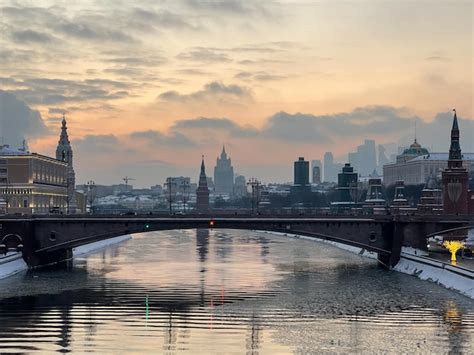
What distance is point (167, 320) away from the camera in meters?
60.4

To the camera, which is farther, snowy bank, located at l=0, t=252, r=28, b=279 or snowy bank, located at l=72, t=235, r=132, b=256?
snowy bank, located at l=72, t=235, r=132, b=256

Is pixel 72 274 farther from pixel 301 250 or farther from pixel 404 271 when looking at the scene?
pixel 301 250

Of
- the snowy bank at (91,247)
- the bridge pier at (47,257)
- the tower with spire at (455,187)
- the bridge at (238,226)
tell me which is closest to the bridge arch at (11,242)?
the bridge at (238,226)

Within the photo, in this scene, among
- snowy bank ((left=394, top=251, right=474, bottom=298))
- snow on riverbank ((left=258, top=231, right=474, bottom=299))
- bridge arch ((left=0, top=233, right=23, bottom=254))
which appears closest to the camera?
snowy bank ((left=394, top=251, right=474, bottom=298))

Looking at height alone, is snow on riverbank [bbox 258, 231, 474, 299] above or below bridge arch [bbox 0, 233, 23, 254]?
below

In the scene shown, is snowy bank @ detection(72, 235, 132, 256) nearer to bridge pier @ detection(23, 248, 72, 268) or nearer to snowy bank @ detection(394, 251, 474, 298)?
bridge pier @ detection(23, 248, 72, 268)

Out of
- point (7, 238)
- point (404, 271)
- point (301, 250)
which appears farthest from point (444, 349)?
point (301, 250)

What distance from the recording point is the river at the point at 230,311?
50719mm

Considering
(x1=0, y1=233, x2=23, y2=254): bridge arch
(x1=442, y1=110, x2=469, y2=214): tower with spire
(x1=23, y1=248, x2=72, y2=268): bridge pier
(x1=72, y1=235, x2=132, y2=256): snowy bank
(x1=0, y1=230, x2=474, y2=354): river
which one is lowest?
(x1=0, y1=230, x2=474, y2=354): river

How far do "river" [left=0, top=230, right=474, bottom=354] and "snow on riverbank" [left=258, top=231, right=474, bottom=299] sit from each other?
1.36 meters

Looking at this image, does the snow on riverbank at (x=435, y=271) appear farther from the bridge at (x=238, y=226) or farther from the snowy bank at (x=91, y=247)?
the snowy bank at (x=91, y=247)

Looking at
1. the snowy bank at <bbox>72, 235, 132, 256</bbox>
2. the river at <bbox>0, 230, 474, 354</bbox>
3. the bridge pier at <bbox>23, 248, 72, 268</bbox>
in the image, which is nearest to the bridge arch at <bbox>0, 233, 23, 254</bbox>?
the bridge pier at <bbox>23, 248, 72, 268</bbox>

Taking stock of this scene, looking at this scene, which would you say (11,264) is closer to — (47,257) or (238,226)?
(47,257)

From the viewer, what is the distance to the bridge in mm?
102438
